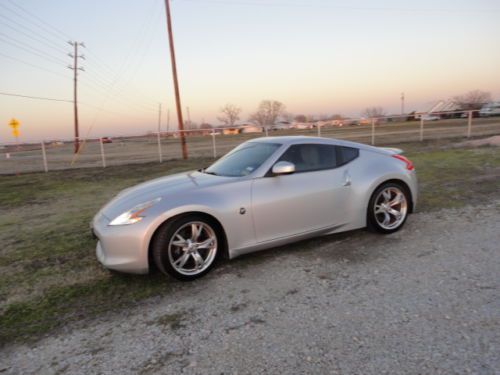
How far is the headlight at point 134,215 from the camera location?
3367 millimetres

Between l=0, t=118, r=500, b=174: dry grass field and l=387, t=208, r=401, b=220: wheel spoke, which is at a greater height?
l=0, t=118, r=500, b=174: dry grass field

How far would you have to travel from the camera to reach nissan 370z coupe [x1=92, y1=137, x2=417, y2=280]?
11.1 feet

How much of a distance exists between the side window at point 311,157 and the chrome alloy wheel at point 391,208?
2.72ft

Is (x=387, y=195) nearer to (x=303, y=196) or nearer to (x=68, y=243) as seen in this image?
(x=303, y=196)

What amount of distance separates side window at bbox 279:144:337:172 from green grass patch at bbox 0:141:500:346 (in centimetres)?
189

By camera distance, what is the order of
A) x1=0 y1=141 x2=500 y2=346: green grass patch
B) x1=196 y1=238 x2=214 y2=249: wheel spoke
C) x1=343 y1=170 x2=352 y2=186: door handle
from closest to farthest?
x1=0 y1=141 x2=500 y2=346: green grass patch < x1=196 y1=238 x2=214 y2=249: wheel spoke < x1=343 y1=170 x2=352 y2=186: door handle

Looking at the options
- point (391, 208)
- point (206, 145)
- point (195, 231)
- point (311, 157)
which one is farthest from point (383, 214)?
point (206, 145)

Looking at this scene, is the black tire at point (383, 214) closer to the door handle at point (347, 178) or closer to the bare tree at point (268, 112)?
the door handle at point (347, 178)

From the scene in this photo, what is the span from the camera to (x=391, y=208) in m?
4.62

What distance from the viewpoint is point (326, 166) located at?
4.25 meters

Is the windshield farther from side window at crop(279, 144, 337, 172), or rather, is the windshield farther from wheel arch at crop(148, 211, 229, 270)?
wheel arch at crop(148, 211, 229, 270)

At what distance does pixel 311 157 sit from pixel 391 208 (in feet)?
4.40

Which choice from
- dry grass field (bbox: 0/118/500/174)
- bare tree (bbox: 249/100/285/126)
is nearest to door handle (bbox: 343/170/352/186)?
dry grass field (bbox: 0/118/500/174)

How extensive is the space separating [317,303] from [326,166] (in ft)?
5.92
